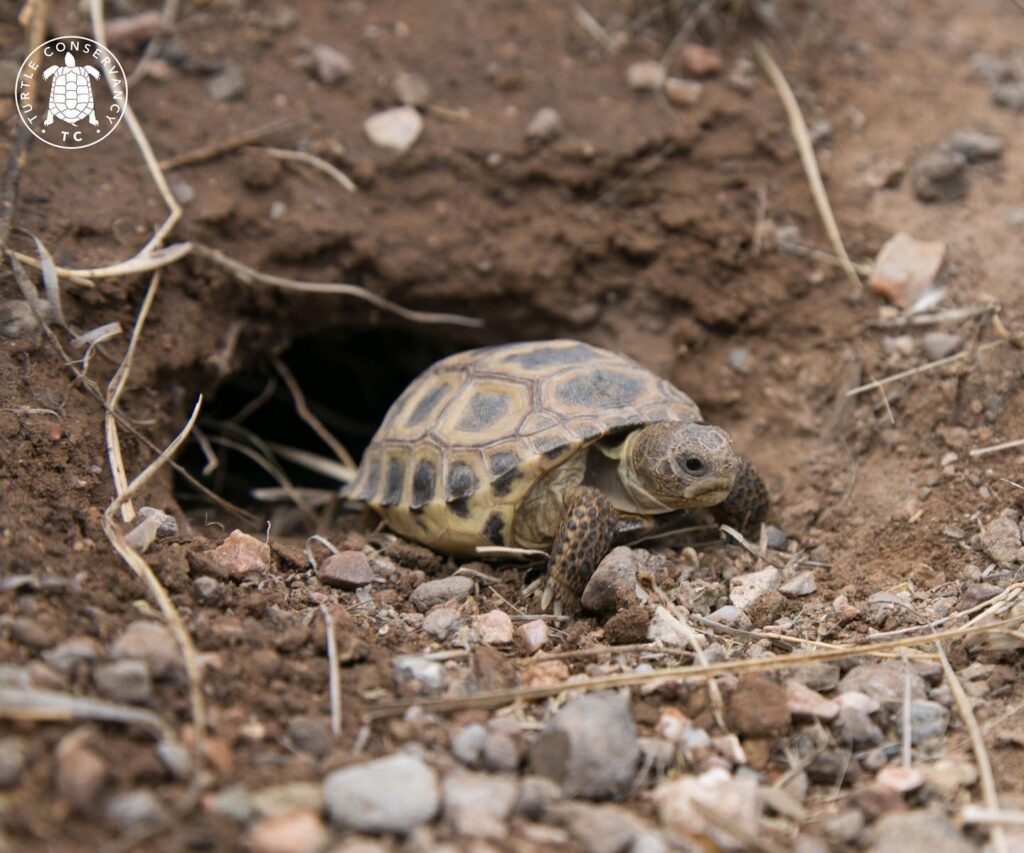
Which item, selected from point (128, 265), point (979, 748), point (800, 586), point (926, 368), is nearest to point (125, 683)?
point (979, 748)

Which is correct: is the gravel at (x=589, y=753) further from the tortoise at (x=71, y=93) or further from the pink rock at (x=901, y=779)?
the tortoise at (x=71, y=93)

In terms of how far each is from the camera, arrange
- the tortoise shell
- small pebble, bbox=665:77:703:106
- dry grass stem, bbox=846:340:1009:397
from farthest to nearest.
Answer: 1. small pebble, bbox=665:77:703:106
2. dry grass stem, bbox=846:340:1009:397
3. the tortoise shell

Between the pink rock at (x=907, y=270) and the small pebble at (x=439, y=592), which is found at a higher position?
the pink rock at (x=907, y=270)

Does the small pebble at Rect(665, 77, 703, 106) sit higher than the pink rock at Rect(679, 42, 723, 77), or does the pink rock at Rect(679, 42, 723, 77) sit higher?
the pink rock at Rect(679, 42, 723, 77)

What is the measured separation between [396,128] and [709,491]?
2513 mm

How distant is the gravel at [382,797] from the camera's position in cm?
211

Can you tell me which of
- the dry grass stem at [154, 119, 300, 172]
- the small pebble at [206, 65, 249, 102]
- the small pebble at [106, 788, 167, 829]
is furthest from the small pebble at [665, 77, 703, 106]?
the small pebble at [106, 788, 167, 829]

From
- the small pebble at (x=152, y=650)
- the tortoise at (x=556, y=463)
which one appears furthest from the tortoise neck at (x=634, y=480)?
the small pebble at (x=152, y=650)

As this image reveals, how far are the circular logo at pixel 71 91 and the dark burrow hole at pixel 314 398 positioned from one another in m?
1.38

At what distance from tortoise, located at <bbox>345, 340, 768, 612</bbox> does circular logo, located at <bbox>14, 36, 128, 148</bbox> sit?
2.03 m

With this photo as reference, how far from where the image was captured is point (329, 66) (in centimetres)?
498

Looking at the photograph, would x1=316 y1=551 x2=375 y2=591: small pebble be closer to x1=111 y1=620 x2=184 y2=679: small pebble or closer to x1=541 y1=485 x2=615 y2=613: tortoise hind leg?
x1=541 y1=485 x2=615 y2=613: tortoise hind leg

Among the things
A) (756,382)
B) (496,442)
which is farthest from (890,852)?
(756,382)

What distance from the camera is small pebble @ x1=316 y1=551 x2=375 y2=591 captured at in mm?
3426
